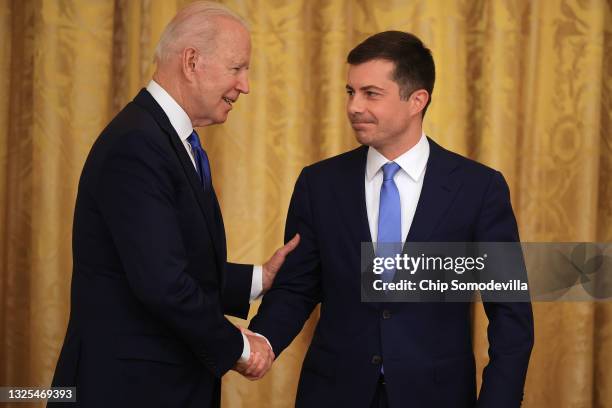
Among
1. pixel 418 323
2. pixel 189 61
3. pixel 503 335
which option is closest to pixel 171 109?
pixel 189 61

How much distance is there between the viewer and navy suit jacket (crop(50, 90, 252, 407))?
1.92 meters

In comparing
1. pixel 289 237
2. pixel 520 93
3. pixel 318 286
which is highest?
pixel 520 93

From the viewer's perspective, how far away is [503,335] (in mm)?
2189

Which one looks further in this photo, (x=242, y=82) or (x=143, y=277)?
(x=242, y=82)

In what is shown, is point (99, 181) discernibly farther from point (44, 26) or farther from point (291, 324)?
point (44, 26)

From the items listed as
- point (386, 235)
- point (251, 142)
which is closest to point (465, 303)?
point (386, 235)

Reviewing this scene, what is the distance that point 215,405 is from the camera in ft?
7.50

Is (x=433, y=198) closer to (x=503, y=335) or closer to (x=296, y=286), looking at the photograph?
(x=503, y=335)

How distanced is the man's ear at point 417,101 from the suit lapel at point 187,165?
68 cm

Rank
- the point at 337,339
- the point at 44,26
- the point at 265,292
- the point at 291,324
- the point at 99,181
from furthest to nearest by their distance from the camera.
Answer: the point at 44,26, the point at 265,292, the point at 291,324, the point at 337,339, the point at 99,181

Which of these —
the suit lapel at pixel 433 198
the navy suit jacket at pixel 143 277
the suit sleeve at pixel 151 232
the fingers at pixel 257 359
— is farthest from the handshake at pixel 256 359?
the suit lapel at pixel 433 198

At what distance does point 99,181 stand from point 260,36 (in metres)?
1.72

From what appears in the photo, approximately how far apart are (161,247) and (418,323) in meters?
0.75

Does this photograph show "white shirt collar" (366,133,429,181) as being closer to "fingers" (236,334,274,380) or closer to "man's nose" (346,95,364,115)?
"man's nose" (346,95,364,115)
